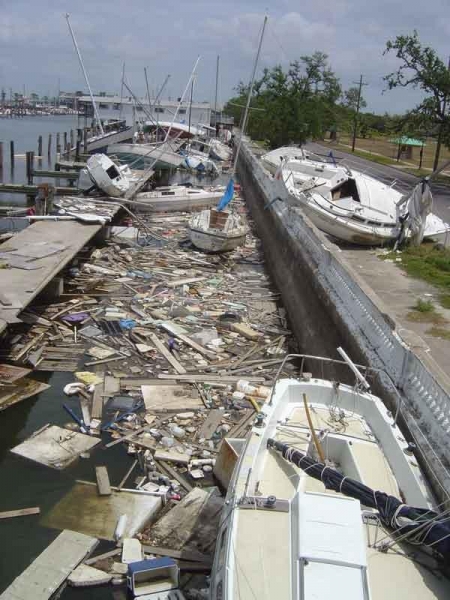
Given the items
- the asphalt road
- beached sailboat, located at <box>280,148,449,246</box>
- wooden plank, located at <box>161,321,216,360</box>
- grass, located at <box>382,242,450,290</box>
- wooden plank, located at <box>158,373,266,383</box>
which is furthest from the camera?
the asphalt road

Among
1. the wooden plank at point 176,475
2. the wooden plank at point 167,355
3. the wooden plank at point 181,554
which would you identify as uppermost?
the wooden plank at point 167,355

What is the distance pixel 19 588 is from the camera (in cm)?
679

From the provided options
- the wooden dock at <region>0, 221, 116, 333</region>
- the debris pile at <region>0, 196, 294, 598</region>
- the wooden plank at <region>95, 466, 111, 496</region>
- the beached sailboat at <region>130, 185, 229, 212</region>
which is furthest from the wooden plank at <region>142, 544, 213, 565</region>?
the beached sailboat at <region>130, 185, 229, 212</region>

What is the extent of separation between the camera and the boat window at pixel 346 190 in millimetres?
23047

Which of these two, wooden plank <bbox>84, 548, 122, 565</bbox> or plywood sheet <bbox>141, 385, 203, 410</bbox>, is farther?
plywood sheet <bbox>141, 385, 203, 410</bbox>

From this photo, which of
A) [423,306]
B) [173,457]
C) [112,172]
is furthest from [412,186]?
[173,457]

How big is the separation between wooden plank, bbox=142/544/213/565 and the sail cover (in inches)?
85.4

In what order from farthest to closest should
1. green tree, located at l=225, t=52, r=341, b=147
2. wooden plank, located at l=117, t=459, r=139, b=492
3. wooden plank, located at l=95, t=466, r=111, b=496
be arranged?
green tree, located at l=225, t=52, r=341, b=147 < wooden plank, located at l=117, t=459, r=139, b=492 < wooden plank, located at l=95, t=466, r=111, b=496

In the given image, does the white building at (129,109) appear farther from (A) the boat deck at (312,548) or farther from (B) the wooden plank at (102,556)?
(A) the boat deck at (312,548)

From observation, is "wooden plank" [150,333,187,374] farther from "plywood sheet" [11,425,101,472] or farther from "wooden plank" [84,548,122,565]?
"wooden plank" [84,548,122,565]

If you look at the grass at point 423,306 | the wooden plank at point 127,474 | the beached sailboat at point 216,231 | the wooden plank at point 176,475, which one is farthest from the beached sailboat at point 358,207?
the wooden plank at point 127,474

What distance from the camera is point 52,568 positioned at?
7188mm

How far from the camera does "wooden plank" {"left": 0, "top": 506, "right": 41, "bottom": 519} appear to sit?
26.6 feet

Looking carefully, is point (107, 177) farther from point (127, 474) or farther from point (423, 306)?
point (127, 474)
